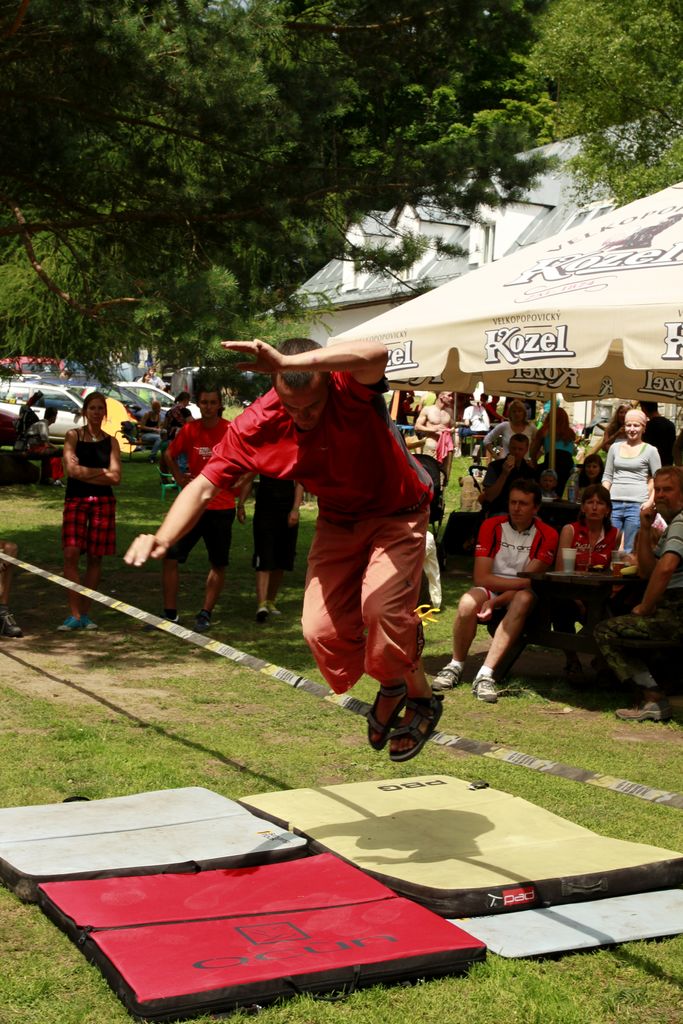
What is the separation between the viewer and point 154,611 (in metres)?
12.1

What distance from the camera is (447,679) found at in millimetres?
9414

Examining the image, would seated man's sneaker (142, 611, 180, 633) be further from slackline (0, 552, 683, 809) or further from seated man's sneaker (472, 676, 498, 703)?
slackline (0, 552, 683, 809)

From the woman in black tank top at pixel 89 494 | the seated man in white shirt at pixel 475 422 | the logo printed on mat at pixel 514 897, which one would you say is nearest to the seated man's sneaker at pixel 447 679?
the woman in black tank top at pixel 89 494

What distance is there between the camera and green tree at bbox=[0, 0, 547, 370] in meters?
9.71

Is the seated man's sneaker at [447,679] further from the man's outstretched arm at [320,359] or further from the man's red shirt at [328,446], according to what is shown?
the man's outstretched arm at [320,359]

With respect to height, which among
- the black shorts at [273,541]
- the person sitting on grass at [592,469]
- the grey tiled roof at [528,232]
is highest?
the grey tiled roof at [528,232]

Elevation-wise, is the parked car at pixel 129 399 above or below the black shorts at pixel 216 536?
above

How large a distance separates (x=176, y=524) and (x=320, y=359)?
1.04 meters

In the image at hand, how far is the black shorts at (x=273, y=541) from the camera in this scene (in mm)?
11727

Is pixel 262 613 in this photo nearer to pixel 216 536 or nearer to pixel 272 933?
pixel 216 536

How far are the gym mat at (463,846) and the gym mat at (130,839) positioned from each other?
0.21 meters

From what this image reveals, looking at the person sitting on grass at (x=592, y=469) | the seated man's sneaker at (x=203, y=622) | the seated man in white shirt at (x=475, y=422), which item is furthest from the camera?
the seated man in white shirt at (x=475, y=422)

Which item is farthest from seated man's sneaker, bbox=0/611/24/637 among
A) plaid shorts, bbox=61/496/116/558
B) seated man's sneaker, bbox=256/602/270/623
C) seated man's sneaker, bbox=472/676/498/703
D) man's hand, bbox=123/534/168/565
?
man's hand, bbox=123/534/168/565

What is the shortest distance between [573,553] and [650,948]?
4.83m
